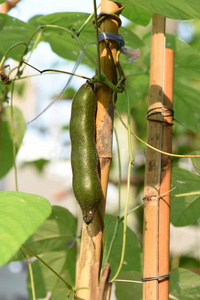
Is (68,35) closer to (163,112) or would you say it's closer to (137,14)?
(137,14)

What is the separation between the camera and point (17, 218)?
0.34 meters

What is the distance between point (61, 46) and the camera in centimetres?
86

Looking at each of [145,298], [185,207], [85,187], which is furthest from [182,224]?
[85,187]

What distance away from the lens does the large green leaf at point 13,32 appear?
2.64 feet

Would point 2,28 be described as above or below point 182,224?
above

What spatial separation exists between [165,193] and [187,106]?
0.48 metres

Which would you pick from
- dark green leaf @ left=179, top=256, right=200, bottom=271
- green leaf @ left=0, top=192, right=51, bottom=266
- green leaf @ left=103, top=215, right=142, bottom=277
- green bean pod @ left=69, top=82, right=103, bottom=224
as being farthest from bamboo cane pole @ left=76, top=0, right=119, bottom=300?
dark green leaf @ left=179, top=256, right=200, bottom=271

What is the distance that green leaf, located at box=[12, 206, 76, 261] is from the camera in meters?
0.80

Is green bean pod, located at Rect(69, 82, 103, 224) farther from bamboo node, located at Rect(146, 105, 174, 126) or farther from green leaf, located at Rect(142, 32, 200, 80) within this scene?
green leaf, located at Rect(142, 32, 200, 80)

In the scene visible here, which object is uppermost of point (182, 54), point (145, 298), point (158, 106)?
point (182, 54)

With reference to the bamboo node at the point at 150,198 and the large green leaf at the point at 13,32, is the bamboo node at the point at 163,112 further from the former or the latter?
the large green leaf at the point at 13,32

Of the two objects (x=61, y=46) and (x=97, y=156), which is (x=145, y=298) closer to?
(x=97, y=156)

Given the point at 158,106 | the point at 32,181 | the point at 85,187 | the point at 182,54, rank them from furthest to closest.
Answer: the point at 32,181
the point at 182,54
the point at 158,106
the point at 85,187

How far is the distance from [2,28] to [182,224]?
0.53 m
